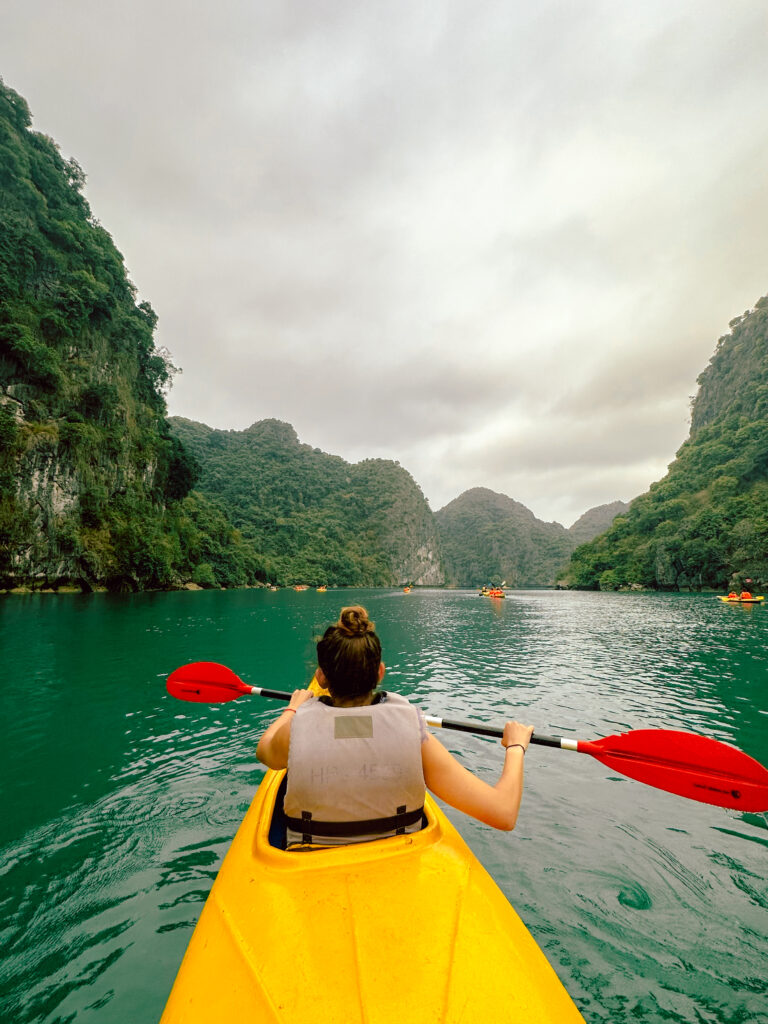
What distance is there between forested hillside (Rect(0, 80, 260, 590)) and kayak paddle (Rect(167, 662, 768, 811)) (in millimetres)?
33431

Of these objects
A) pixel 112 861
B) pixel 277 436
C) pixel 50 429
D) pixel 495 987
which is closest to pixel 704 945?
pixel 495 987

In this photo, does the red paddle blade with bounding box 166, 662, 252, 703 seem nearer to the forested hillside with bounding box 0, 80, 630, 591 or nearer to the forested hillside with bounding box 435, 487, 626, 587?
the forested hillside with bounding box 0, 80, 630, 591

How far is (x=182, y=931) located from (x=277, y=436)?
435 ft

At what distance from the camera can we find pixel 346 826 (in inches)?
78.0

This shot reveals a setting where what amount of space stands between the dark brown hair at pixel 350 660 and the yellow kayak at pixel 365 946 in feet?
2.47

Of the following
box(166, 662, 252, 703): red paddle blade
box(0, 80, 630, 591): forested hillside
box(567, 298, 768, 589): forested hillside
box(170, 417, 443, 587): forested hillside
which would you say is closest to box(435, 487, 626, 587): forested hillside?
box(170, 417, 443, 587): forested hillside

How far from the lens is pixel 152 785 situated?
4785 mm

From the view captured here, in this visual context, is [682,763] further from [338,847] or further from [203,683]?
[203,683]

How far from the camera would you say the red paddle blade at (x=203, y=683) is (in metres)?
4.47

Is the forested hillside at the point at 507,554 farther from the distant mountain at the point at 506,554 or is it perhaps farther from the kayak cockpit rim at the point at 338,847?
the kayak cockpit rim at the point at 338,847

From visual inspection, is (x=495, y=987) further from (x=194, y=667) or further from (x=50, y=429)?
(x=50, y=429)

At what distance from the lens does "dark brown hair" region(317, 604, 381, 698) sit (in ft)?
6.31

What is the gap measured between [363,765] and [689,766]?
2502 mm

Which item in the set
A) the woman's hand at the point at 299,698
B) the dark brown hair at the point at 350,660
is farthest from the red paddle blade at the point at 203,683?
the dark brown hair at the point at 350,660
